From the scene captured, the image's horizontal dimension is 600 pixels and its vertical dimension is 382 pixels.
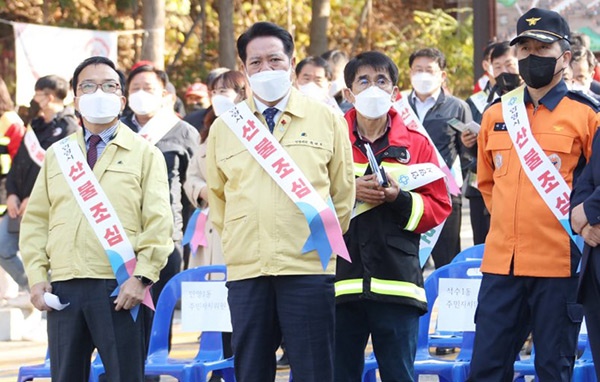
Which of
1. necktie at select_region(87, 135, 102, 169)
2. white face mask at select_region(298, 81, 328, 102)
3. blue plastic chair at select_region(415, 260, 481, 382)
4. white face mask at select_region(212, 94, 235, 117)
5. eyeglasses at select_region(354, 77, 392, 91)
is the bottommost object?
blue plastic chair at select_region(415, 260, 481, 382)

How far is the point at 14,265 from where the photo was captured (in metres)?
11.1

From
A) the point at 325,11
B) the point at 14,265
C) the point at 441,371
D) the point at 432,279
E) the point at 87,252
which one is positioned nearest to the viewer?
the point at 87,252

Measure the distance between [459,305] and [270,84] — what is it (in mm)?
1897

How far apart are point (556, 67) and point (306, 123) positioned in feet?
3.97

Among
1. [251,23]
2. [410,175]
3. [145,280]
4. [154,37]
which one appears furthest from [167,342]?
[251,23]

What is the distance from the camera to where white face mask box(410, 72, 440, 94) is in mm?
9352

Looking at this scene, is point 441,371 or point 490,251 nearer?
point 490,251

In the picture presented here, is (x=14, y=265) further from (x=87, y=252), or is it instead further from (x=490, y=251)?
(x=490, y=251)

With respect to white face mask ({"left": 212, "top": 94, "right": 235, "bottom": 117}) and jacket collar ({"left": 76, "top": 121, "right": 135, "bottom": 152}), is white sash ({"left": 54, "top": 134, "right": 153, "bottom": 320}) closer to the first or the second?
jacket collar ({"left": 76, "top": 121, "right": 135, "bottom": 152})

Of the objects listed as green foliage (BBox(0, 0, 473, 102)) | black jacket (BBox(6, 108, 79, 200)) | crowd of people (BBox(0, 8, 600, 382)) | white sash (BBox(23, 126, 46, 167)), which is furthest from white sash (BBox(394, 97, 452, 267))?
green foliage (BBox(0, 0, 473, 102))

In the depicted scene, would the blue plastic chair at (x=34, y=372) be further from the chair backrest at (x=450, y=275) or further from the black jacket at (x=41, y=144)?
the black jacket at (x=41, y=144)

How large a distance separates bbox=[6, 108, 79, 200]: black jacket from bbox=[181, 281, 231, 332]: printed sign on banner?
10.9ft

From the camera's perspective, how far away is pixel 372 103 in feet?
20.7

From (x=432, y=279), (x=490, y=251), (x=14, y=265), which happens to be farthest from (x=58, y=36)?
(x=490, y=251)
